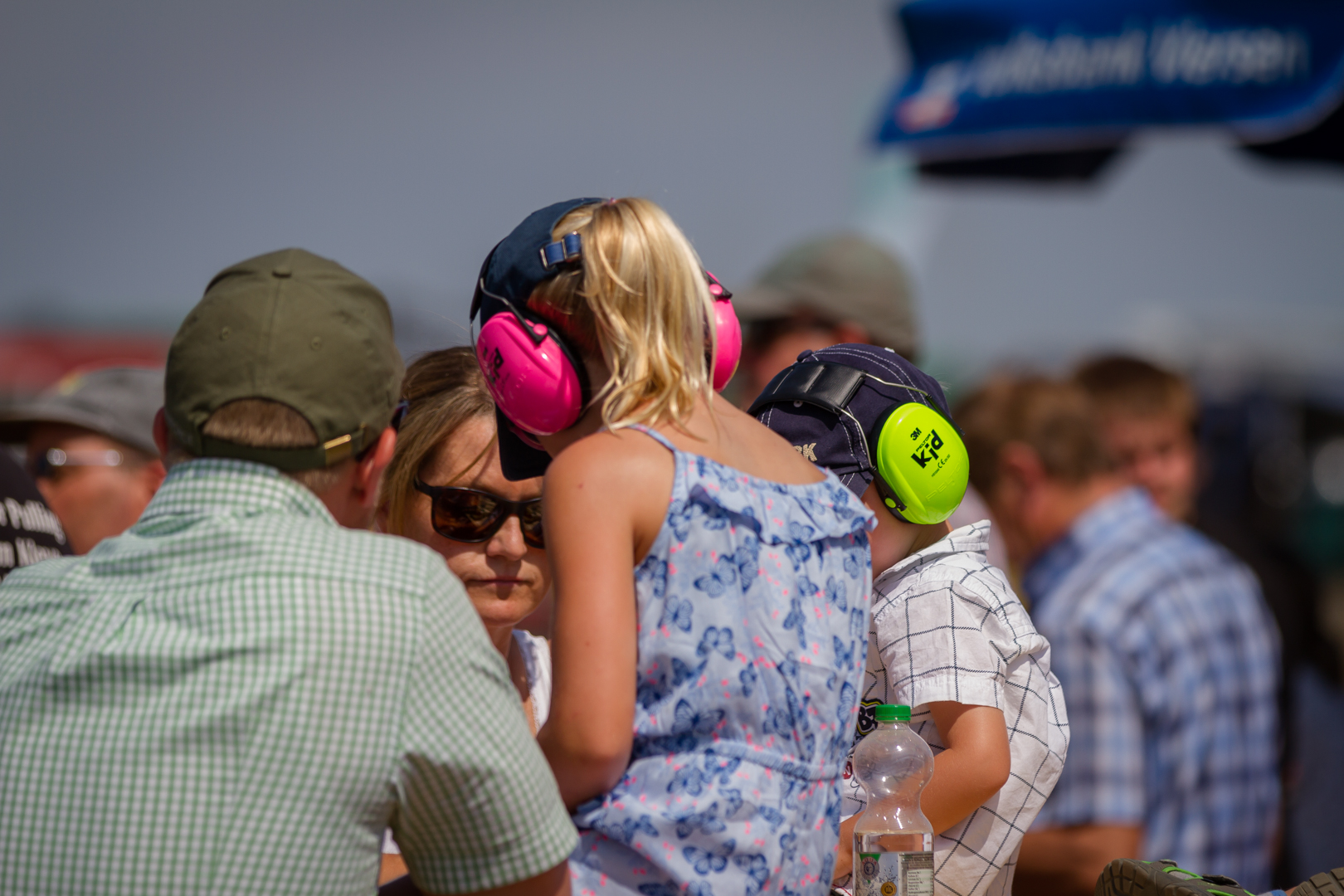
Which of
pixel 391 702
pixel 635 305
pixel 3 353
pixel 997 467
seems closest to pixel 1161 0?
pixel 997 467

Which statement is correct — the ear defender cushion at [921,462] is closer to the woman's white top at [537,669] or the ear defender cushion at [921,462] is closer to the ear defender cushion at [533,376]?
the ear defender cushion at [533,376]

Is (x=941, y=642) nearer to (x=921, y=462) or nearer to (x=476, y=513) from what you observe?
(x=921, y=462)

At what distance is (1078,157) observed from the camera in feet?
18.7

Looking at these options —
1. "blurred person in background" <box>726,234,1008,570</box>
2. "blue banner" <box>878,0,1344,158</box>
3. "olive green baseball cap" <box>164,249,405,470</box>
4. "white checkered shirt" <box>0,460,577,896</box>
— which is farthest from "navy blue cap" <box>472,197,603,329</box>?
"blue banner" <box>878,0,1344,158</box>

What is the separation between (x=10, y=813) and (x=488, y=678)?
2.02 ft

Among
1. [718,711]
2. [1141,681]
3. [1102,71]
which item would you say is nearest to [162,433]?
[718,711]

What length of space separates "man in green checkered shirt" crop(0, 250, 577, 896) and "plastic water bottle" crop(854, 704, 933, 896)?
24.4 inches

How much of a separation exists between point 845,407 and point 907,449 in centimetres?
15

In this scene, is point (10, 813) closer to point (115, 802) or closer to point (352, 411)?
point (115, 802)

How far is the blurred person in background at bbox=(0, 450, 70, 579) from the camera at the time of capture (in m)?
3.02

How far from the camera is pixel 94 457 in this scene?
15.7 ft

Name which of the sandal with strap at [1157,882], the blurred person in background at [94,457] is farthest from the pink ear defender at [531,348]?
the blurred person in background at [94,457]

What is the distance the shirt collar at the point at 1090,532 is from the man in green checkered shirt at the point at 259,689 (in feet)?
→ 11.9

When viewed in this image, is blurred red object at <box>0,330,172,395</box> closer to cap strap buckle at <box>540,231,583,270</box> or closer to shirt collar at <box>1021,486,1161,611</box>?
shirt collar at <box>1021,486,1161,611</box>
